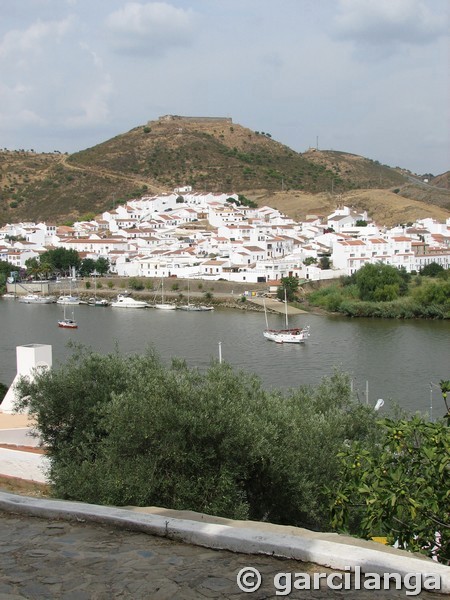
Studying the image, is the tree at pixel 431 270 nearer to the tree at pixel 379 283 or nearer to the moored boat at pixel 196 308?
the tree at pixel 379 283

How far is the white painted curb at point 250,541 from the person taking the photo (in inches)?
85.6

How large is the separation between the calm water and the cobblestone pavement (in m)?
8.85

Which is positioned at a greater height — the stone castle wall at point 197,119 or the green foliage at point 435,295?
the stone castle wall at point 197,119

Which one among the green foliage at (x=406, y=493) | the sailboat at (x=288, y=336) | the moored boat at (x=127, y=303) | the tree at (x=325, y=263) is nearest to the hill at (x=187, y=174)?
the tree at (x=325, y=263)

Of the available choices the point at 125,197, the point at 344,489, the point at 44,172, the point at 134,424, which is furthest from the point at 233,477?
the point at 44,172

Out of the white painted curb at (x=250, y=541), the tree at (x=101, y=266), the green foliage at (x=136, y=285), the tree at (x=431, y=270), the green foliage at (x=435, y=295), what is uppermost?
the tree at (x=101, y=266)

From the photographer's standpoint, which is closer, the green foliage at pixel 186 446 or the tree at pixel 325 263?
the green foliage at pixel 186 446

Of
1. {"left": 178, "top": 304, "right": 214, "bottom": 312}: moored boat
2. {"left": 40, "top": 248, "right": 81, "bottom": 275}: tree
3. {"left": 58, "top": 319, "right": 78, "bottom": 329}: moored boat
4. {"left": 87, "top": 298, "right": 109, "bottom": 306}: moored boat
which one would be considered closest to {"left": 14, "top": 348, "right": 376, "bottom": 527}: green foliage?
→ {"left": 58, "top": 319, "right": 78, "bottom": 329}: moored boat

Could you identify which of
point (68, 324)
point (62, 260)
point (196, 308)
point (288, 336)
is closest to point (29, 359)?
point (288, 336)

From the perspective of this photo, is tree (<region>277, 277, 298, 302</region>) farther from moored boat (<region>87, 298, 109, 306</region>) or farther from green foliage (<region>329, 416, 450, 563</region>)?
green foliage (<region>329, 416, 450, 563</region>)

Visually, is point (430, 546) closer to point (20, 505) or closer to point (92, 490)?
point (20, 505)

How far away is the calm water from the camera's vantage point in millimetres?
14359

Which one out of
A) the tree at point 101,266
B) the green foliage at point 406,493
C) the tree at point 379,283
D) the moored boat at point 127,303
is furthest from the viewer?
the tree at point 101,266

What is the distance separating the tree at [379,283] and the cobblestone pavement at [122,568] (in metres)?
23.9
